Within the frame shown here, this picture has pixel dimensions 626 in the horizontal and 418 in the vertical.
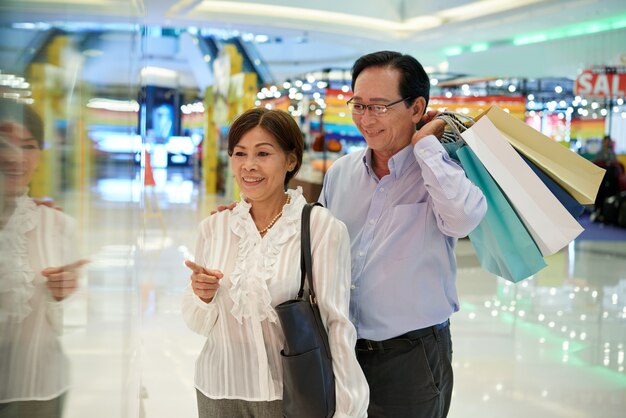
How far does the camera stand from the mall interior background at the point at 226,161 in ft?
2.48

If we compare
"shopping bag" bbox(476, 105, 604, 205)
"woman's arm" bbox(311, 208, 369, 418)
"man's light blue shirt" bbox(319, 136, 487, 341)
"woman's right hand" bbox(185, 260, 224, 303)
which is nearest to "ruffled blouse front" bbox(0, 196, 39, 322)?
"woman's right hand" bbox(185, 260, 224, 303)

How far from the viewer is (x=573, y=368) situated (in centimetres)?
504

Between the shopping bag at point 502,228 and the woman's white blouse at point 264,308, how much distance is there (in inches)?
19.3

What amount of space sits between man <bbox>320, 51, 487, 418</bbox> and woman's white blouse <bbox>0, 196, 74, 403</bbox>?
3.92 feet

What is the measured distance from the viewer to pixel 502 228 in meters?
1.93

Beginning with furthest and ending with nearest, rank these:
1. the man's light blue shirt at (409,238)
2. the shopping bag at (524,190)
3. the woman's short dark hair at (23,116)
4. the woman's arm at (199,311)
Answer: the shopping bag at (524,190) → the man's light blue shirt at (409,238) → the woman's arm at (199,311) → the woman's short dark hair at (23,116)

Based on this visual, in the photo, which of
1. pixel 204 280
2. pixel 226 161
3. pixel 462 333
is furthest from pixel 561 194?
pixel 226 161

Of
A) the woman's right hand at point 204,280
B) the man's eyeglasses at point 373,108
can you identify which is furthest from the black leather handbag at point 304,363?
the man's eyeglasses at point 373,108

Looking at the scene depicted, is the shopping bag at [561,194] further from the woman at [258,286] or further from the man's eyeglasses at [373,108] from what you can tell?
the woman at [258,286]

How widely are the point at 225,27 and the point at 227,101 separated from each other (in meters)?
3.50

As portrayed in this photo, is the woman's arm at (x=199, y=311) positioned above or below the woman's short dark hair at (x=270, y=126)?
below

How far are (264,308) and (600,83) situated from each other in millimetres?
12057

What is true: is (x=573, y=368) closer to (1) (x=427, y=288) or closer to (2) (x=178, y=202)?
(1) (x=427, y=288)

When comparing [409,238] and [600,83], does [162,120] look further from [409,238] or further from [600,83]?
[409,238]
